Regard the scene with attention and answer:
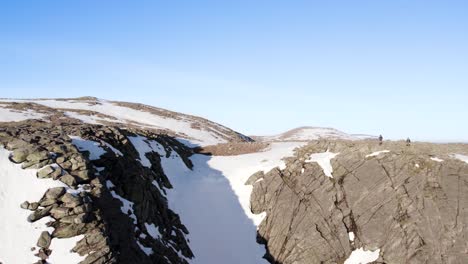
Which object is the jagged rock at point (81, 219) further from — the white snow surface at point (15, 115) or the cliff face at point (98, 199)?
the white snow surface at point (15, 115)

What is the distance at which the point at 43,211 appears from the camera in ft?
65.9

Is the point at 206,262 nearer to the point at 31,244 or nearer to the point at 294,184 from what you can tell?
the point at 294,184

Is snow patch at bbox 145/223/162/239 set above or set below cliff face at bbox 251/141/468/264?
below

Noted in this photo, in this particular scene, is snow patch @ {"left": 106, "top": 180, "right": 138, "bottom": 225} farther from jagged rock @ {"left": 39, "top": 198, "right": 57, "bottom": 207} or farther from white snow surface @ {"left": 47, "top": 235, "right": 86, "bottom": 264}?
white snow surface @ {"left": 47, "top": 235, "right": 86, "bottom": 264}

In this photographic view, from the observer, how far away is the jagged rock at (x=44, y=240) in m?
18.8

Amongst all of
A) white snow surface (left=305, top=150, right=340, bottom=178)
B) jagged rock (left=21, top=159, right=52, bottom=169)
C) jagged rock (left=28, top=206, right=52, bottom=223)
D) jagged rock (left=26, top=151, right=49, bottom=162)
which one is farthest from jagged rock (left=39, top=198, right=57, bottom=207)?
white snow surface (left=305, top=150, right=340, bottom=178)

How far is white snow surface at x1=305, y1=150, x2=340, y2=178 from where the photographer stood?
34.0 m

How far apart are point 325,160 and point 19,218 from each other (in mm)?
25443

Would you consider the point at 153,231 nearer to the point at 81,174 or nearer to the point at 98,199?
the point at 98,199

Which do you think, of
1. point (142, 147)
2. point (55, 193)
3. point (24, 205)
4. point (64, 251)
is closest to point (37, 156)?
point (55, 193)

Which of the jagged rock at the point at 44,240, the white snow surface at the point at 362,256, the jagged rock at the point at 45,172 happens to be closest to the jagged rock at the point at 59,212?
the jagged rock at the point at 44,240

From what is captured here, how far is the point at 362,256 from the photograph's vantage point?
93.0 ft

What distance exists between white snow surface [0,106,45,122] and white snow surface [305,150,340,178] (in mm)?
41590

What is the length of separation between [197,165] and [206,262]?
15189 millimetres
